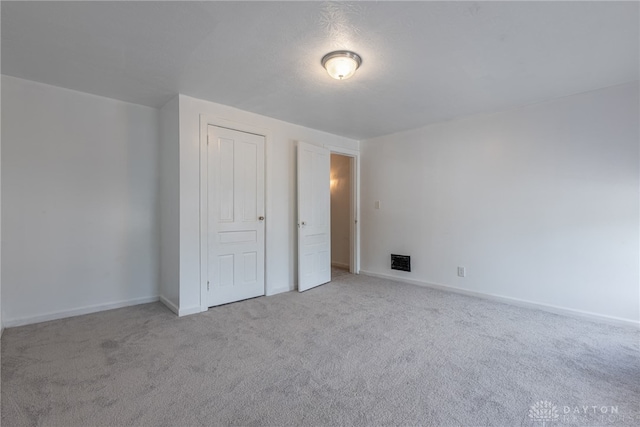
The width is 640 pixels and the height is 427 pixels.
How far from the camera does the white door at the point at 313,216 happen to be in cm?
402

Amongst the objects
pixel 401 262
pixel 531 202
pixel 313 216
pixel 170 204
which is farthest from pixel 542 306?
pixel 170 204

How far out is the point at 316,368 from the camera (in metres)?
2.05

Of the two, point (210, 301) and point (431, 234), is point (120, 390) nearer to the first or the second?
point (210, 301)

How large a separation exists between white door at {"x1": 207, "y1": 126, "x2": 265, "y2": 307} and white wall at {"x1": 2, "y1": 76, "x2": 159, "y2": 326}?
0.82 m

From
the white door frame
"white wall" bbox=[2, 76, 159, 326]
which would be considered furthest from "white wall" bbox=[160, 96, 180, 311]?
the white door frame

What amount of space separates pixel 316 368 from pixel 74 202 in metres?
2.97

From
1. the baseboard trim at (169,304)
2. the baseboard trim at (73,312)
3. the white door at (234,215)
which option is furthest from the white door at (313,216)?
the baseboard trim at (73,312)

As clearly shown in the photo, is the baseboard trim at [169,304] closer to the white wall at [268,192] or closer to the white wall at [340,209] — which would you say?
the white wall at [268,192]

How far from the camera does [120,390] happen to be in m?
1.79

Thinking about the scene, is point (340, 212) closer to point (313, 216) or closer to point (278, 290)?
point (313, 216)

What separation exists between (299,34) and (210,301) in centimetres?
278

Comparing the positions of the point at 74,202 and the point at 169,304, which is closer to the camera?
the point at 74,202

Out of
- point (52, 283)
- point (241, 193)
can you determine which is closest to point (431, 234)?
point (241, 193)

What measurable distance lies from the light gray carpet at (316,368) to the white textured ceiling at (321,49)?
7.61 ft
